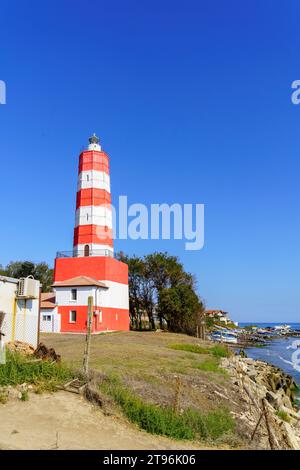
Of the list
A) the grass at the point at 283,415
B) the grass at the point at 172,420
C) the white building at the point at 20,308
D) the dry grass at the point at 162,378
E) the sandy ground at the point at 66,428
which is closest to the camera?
the sandy ground at the point at 66,428

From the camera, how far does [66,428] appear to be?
25.1ft

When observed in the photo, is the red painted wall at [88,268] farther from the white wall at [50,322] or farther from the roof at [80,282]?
the white wall at [50,322]

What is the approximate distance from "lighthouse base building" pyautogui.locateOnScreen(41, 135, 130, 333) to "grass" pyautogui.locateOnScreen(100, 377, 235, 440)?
81.9 feet

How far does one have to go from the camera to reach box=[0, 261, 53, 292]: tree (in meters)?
61.0

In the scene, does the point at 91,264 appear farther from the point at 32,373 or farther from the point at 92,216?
the point at 32,373

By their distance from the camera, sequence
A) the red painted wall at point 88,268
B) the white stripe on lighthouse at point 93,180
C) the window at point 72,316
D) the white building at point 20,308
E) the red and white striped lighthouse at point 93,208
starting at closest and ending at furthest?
the white building at point 20,308 → the window at point 72,316 → the red painted wall at point 88,268 → the red and white striped lighthouse at point 93,208 → the white stripe on lighthouse at point 93,180

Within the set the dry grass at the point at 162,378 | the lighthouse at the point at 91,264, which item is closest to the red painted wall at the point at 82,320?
the lighthouse at the point at 91,264

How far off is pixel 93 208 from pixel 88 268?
550cm

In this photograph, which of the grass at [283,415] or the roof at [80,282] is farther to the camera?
the roof at [80,282]

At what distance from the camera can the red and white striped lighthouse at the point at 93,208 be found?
36.1m

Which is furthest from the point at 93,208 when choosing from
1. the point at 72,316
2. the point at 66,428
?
the point at 66,428

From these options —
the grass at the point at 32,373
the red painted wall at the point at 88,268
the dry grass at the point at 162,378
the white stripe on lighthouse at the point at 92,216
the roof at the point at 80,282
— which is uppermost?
the white stripe on lighthouse at the point at 92,216

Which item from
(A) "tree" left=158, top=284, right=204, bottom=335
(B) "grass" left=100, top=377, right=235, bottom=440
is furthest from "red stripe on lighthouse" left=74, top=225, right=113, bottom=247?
(B) "grass" left=100, top=377, right=235, bottom=440
